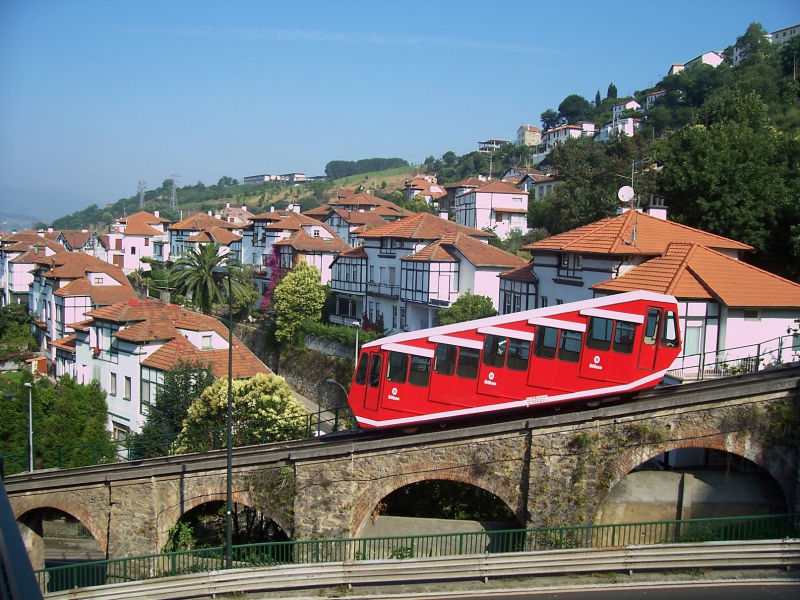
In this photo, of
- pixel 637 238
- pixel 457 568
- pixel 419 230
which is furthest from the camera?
pixel 419 230

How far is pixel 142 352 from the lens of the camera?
34969mm

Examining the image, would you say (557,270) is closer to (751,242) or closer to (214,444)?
(751,242)

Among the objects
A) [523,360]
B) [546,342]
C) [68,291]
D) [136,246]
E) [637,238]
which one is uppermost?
[637,238]

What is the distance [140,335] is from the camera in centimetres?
3506

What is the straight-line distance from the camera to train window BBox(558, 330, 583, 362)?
58.3ft

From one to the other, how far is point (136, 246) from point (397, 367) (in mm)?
78915

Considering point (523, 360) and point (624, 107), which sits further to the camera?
point (624, 107)

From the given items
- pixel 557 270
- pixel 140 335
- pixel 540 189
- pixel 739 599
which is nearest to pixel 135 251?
pixel 540 189

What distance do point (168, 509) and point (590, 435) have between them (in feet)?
38.6

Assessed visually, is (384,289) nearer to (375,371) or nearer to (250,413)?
(250,413)

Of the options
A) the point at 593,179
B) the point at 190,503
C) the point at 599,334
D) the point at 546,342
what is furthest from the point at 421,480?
the point at 593,179

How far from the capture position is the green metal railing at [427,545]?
52.5 ft

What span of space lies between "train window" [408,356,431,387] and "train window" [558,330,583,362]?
11.3ft

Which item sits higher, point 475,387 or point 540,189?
point 540,189
